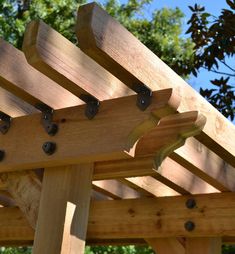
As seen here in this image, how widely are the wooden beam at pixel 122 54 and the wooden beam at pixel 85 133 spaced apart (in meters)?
0.10

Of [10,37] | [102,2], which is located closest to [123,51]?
[10,37]

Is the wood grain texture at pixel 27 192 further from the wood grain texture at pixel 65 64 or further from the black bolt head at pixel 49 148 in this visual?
the wood grain texture at pixel 65 64

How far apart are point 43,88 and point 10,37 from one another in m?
10.9

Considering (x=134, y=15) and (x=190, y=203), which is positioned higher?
(x=134, y=15)

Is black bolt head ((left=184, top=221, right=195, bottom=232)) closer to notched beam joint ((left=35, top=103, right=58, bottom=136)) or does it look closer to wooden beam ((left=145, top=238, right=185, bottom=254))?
wooden beam ((left=145, top=238, right=185, bottom=254))

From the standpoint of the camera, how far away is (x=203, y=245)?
3.94 meters

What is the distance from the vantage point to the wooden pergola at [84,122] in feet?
6.85

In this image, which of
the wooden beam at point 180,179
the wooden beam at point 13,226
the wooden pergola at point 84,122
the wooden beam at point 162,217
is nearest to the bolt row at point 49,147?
the wooden pergola at point 84,122

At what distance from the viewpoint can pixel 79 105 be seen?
2.50 metres

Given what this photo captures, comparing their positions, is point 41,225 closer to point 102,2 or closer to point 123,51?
point 123,51

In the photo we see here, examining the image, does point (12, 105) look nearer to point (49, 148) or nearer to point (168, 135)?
point (49, 148)

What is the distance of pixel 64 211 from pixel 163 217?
1615 mm

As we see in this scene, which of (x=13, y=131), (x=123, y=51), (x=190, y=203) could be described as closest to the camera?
(x=123, y=51)

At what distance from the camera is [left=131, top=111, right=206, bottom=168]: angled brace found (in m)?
2.31
